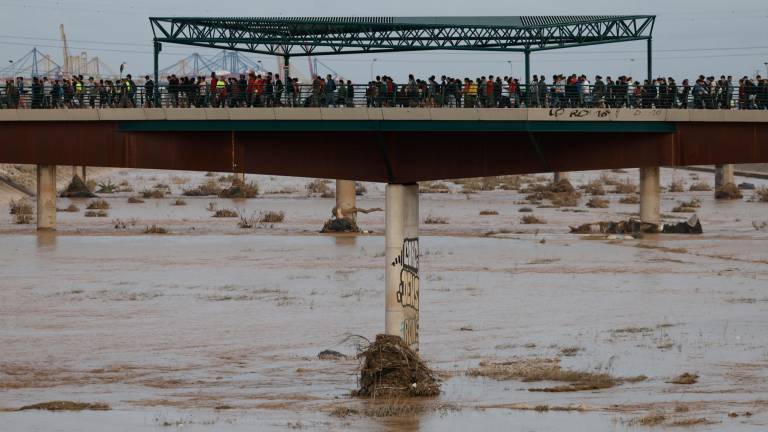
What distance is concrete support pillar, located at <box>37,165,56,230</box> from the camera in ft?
222

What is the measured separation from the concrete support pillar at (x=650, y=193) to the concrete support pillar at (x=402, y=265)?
112 feet

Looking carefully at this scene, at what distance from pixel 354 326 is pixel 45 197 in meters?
33.2

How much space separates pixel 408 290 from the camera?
3306 centimetres

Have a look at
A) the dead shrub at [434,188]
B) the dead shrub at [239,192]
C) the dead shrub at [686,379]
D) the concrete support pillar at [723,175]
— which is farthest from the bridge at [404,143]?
the dead shrub at [434,188]

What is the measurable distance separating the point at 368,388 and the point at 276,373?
358 cm

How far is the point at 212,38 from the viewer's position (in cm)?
6031

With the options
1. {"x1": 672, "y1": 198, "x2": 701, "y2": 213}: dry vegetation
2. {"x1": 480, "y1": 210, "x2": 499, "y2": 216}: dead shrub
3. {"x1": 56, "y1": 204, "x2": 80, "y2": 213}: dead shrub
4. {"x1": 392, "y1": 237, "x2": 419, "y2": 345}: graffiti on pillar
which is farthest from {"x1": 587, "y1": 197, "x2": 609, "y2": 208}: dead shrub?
{"x1": 392, "y1": 237, "x2": 419, "y2": 345}: graffiti on pillar

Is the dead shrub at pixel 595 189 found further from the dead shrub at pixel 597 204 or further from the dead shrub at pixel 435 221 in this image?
the dead shrub at pixel 435 221

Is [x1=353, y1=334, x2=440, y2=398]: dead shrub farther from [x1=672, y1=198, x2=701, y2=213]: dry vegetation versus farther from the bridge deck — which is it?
[x1=672, y1=198, x2=701, y2=213]: dry vegetation

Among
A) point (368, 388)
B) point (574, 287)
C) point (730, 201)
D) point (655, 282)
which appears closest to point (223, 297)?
point (574, 287)

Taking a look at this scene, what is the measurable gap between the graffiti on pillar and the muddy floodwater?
914mm

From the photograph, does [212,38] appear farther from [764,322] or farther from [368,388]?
[368,388]

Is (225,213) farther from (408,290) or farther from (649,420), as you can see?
(649,420)

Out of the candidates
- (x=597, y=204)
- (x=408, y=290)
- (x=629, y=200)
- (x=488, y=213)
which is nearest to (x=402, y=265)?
(x=408, y=290)
